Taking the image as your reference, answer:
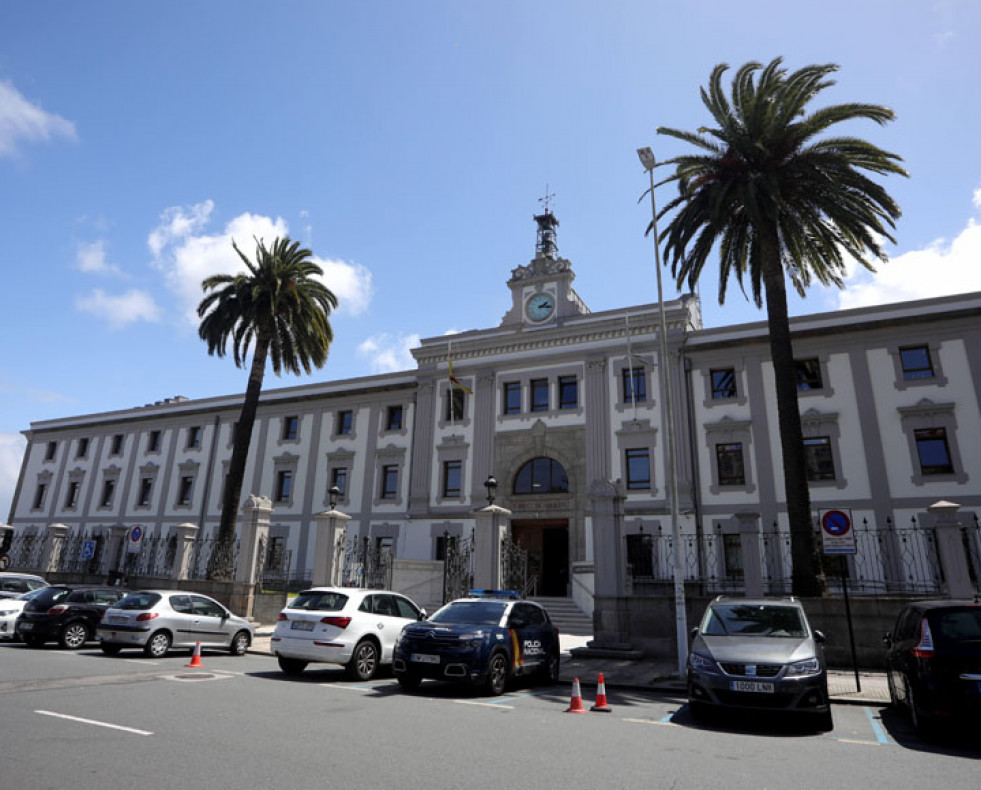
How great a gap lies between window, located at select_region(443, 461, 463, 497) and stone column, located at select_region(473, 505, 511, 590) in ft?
41.2

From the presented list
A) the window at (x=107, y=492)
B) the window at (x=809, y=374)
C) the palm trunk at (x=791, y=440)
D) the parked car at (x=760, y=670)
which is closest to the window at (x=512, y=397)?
the window at (x=809, y=374)

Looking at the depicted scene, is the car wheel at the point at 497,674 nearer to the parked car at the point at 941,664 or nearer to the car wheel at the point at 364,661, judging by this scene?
the car wheel at the point at 364,661

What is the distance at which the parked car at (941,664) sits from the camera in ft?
23.0

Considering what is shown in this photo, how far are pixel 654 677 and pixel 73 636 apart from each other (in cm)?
1370

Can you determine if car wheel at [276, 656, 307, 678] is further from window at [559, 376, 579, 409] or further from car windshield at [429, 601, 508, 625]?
window at [559, 376, 579, 409]

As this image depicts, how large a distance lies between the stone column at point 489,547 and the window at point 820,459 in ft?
45.9

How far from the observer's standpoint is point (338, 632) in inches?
429

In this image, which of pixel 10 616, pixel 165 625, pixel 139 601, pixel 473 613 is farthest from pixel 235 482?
pixel 473 613

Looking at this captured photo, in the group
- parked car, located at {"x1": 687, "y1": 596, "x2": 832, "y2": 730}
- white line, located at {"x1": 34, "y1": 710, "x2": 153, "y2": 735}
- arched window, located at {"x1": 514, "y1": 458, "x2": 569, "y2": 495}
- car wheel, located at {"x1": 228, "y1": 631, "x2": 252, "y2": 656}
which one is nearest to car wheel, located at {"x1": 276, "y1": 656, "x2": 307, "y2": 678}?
car wheel, located at {"x1": 228, "y1": 631, "x2": 252, "y2": 656}

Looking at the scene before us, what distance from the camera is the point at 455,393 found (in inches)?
1277

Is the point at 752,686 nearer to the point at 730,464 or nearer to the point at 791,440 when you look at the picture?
the point at 791,440

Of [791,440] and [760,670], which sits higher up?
[791,440]

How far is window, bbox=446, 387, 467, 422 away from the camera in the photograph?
31.9 m

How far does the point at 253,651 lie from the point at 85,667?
477cm
